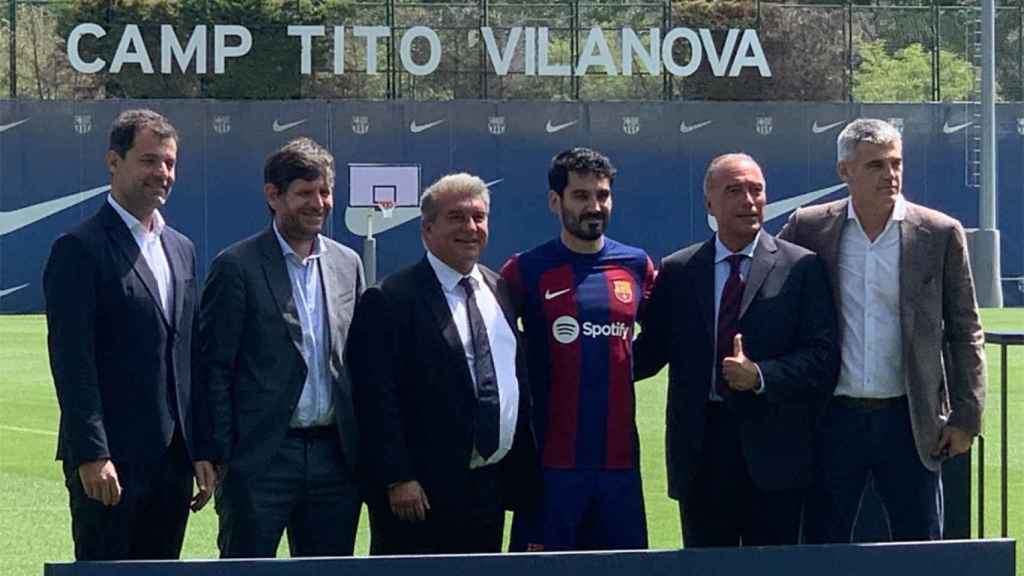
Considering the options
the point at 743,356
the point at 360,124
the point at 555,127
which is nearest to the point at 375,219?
the point at 360,124

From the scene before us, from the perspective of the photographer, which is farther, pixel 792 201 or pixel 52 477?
pixel 792 201

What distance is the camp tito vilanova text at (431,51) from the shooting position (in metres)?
35.3

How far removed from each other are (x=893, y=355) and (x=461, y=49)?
31.5 meters

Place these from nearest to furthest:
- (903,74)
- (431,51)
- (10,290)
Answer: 1. (10,290)
2. (431,51)
3. (903,74)

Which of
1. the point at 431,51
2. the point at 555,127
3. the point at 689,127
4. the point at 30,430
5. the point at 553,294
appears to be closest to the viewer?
the point at 553,294

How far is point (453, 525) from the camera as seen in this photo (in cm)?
637

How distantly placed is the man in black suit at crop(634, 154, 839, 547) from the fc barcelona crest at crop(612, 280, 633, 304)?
0.16 metres

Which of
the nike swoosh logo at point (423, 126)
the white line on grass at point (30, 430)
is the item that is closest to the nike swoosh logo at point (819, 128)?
the nike swoosh logo at point (423, 126)

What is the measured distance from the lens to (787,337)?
645 centimetres

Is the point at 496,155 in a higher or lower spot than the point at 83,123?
lower

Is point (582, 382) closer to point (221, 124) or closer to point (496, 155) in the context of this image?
point (221, 124)

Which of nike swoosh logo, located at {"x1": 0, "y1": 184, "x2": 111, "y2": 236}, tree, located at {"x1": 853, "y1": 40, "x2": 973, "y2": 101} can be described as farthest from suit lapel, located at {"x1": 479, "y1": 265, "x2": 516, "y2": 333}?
tree, located at {"x1": 853, "y1": 40, "x2": 973, "y2": 101}

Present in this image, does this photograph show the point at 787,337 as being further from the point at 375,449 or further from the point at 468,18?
the point at 468,18

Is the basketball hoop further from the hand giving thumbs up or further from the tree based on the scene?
the hand giving thumbs up
